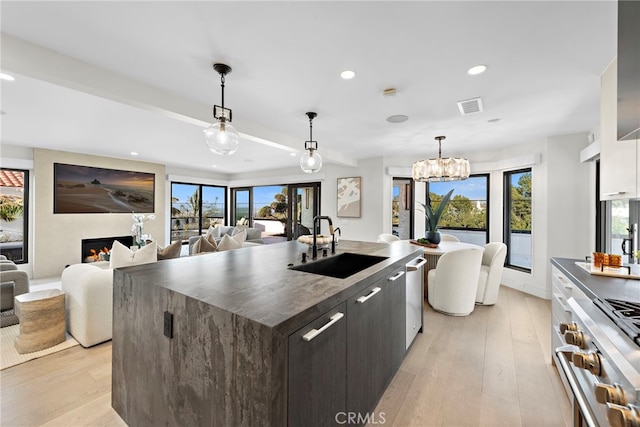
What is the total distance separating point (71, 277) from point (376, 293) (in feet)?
9.98

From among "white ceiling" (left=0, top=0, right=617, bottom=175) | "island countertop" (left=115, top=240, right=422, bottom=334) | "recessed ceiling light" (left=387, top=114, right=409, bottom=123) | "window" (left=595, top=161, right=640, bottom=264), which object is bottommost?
"island countertop" (left=115, top=240, right=422, bottom=334)

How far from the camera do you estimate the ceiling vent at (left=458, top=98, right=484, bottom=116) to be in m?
2.72

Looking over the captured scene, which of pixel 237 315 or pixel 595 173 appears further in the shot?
pixel 595 173

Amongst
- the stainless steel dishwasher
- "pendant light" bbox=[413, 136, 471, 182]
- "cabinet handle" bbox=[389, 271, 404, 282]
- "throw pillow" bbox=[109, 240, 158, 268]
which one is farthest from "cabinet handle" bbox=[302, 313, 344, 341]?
"pendant light" bbox=[413, 136, 471, 182]

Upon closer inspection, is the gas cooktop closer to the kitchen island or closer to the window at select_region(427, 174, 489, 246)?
the kitchen island

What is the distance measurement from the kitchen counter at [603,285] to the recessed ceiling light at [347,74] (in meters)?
2.17

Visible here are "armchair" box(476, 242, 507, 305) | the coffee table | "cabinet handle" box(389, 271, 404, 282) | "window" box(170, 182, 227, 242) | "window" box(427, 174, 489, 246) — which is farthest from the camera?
"window" box(170, 182, 227, 242)

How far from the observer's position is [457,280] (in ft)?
10.5

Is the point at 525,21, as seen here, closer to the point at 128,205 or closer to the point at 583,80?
the point at 583,80

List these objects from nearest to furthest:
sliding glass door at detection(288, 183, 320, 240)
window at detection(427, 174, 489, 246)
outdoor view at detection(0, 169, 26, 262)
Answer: outdoor view at detection(0, 169, 26, 262) < window at detection(427, 174, 489, 246) < sliding glass door at detection(288, 183, 320, 240)

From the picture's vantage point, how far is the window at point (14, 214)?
4.89 metres

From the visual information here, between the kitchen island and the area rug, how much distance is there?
1.51 meters

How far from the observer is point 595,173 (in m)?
3.55

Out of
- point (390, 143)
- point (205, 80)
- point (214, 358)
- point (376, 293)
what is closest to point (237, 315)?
point (214, 358)
